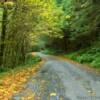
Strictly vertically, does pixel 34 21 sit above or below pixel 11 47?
above

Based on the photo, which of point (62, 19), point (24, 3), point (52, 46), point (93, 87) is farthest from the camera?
point (52, 46)

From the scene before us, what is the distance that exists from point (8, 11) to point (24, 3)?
4.67 feet

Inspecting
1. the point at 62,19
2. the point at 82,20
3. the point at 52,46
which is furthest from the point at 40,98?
the point at 52,46

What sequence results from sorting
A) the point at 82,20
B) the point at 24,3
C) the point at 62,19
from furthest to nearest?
the point at 62,19, the point at 82,20, the point at 24,3

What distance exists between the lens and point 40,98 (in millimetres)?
11477

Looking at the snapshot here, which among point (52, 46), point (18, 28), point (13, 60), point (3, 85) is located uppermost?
point (18, 28)

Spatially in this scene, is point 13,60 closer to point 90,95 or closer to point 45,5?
point 45,5

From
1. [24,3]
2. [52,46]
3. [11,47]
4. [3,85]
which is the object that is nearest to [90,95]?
[3,85]

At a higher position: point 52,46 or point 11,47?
point 11,47

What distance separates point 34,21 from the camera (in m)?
28.8

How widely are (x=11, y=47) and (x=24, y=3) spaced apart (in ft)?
20.7

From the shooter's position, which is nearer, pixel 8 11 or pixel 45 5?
pixel 8 11

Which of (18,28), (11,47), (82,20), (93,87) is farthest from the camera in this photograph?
(82,20)

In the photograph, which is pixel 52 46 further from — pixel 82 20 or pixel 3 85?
pixel 3 85
